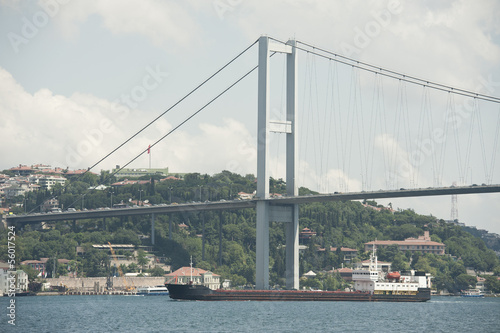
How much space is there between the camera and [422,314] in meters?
74.9

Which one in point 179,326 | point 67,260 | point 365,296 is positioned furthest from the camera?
point 67,260

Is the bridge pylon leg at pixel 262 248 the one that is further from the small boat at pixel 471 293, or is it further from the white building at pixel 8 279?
the small boat at pixel 471 293

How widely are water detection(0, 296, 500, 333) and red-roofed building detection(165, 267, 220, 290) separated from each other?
39043 millimetres

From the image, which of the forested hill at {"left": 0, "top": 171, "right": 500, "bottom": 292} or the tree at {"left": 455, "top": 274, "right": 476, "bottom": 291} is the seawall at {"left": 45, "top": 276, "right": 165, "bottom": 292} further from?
the tree at {"left": 455, "top": 274, "right": 476, "bottom": 291}

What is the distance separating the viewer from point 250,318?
67.4 m

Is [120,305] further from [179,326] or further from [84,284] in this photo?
[84,284]

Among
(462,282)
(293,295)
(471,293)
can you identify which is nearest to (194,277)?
(293,295)

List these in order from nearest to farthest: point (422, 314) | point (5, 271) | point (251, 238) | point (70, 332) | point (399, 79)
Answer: point (70, 332), point (422, 314), point (399, 79), point (5, 271), point (251, 238)

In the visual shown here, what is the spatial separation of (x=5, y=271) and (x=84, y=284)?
1811 cm

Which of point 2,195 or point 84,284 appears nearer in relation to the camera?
point 84,284

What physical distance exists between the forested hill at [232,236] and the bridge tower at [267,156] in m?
40.3

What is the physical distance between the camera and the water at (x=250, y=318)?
59.9 meters

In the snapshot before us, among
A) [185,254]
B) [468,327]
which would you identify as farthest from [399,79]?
[185,254]

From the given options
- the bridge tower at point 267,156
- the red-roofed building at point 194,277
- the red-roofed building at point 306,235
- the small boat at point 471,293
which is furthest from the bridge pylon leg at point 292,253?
the red-roofed building at point 306,235
